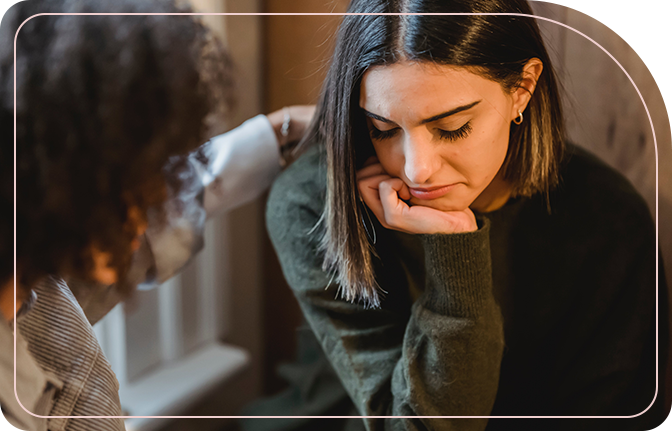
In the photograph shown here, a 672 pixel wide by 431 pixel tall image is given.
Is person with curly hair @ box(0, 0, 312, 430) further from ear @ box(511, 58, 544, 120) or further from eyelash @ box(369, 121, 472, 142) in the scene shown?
ear @ box(511, 58, 544, 120)

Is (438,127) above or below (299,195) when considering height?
above

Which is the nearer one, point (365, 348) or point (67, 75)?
point (67, 75)

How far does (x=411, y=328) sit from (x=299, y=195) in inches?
8.3

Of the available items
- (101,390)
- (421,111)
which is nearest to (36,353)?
(101,390)

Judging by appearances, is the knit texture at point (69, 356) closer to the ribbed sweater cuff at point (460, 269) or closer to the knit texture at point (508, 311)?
the knit texture at point (508, 311)

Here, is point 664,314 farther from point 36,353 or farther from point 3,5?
point 3,5

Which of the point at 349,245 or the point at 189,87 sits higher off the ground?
the point at 189,87

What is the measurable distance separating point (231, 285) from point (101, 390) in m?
0.19

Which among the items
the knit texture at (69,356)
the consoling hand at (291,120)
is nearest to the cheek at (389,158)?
the consoling hand at (291,120)

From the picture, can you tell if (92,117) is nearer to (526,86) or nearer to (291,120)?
(291,120)

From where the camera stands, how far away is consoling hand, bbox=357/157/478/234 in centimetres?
55

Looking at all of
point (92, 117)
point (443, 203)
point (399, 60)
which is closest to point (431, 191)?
point (443, 203)

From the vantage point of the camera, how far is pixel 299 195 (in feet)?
2.01

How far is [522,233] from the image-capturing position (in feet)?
1.92
